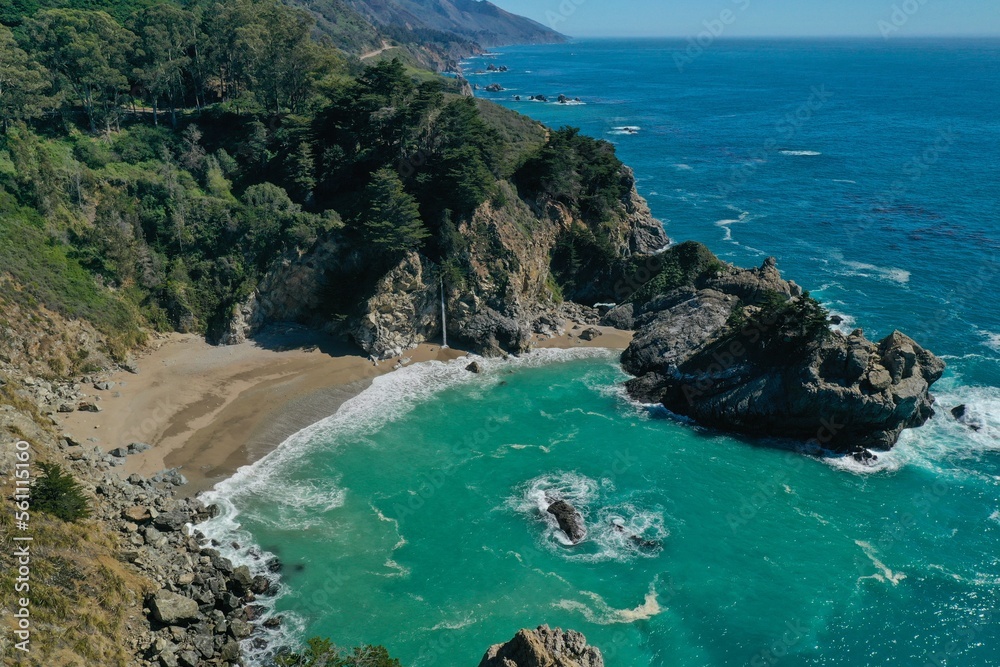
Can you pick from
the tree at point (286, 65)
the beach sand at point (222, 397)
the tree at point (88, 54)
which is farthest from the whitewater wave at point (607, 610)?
the tree at point (88, 54)

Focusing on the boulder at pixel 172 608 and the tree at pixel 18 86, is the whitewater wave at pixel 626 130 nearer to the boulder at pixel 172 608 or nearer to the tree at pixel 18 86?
the tree at pixel 18 86

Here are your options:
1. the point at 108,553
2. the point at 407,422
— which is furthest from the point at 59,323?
the point at 407,422

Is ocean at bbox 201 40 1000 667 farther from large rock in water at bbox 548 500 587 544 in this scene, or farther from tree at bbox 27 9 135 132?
tree at bbox 27 9 135 132

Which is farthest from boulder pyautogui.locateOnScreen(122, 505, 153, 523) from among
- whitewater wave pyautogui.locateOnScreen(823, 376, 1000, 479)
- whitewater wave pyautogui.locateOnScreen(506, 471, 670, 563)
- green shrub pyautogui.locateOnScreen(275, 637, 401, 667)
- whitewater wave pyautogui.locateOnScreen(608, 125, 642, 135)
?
whitewater wave pyautogui.locateOnScreen(608, 125, 642, 135)

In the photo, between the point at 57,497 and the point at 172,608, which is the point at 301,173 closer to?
the point at 57,497

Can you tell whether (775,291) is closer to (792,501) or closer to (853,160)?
(792,501)

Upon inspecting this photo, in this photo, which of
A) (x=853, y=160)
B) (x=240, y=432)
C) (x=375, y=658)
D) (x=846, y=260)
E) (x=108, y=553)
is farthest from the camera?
(x=853, y=160)
